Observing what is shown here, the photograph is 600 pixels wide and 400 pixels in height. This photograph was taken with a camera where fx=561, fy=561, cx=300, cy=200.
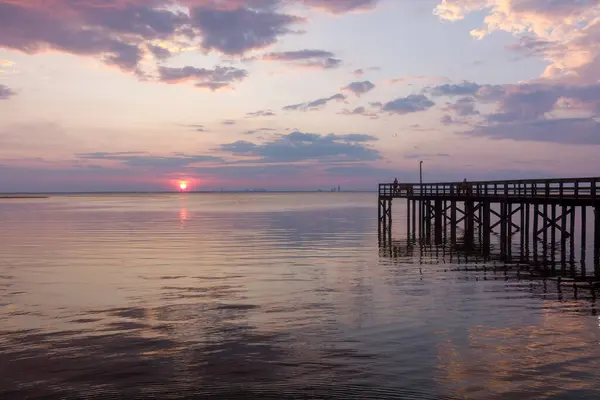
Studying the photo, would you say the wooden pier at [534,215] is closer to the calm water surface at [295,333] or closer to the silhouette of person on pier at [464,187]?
the silhouette of person on pier at [464,187]

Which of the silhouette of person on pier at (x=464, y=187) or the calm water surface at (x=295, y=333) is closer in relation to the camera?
the calm water surface at (x=295, y=333)

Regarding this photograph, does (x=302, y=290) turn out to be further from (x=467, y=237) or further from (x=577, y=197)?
(x=467, y=237)

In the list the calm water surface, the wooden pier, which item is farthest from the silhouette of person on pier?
the calm water surface

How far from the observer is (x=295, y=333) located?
44.8ft

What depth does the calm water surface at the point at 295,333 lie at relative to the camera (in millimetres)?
10109

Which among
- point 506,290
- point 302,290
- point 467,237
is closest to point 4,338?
point 302,290

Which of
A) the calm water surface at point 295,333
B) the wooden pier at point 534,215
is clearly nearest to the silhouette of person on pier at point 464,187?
the wooden pier at point 534,215

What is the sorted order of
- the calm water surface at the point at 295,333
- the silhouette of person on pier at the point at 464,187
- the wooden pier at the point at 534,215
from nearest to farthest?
the calm water surface at the point at 295,333 < the wooden pier at the point at 534,215 < the silhouette of person on pier at the point at 464,187

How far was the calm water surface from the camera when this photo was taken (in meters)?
10.1

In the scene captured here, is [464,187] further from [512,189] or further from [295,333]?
[295,333]

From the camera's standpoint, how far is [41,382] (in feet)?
33.9

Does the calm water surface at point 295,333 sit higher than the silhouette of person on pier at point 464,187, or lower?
lower

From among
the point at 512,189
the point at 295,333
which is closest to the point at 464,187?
the point at 512,189

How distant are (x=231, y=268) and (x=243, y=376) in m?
15.2
